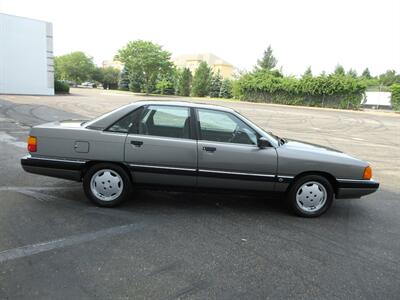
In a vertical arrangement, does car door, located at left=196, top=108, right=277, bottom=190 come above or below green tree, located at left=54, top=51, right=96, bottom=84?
below

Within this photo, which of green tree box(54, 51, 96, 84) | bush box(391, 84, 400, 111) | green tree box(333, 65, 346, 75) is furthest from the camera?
green tree box(54, 51, 96, 84)

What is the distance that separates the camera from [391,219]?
4.83m

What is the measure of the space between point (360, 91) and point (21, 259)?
1651 inches

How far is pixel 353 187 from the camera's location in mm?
4664

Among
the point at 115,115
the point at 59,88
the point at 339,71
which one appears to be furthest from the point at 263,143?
the point at 339,71

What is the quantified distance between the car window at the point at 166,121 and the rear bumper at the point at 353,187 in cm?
222

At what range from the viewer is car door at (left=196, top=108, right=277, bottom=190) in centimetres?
450

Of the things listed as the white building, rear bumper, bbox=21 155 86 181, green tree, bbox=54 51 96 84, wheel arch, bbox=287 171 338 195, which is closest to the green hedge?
the white building

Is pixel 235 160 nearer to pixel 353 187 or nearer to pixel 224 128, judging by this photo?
pixel 224 128

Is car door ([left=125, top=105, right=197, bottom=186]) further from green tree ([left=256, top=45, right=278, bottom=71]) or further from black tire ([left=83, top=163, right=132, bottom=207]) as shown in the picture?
green tree ([left=256, top=45, right=278, bottom=71])

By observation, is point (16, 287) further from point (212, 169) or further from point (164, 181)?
point (212, 169)

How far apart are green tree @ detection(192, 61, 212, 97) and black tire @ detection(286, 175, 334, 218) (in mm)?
52020

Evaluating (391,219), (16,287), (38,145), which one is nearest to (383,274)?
(391,219)

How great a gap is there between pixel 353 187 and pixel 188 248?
99.6 inches
